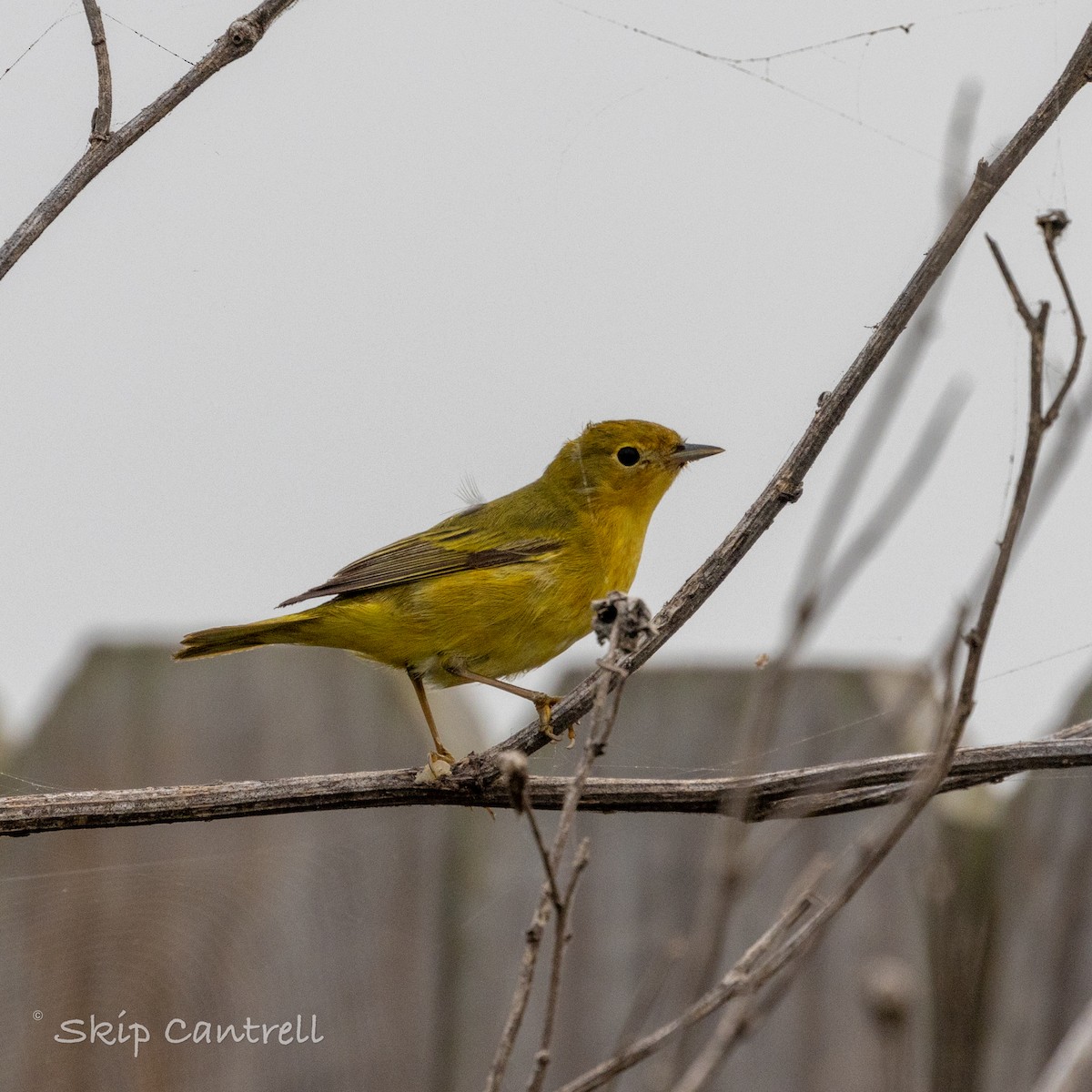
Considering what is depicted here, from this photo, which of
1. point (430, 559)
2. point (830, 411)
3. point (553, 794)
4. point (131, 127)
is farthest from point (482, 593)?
point (131, 127)

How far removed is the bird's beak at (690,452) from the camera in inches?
173

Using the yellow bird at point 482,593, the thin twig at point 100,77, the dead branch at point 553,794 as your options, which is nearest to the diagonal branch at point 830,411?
the dead branch at point 553,794

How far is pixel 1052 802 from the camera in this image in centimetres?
359

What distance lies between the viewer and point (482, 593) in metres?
4.07

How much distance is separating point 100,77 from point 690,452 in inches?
98.9

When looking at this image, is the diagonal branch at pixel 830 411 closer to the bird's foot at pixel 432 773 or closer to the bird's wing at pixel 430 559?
the bird's foot at pixel 432 773

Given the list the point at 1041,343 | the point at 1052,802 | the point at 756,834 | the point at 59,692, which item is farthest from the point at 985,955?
the point at 59,692

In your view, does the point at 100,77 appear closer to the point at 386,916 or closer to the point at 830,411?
the point at 830,411

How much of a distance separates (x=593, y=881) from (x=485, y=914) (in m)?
0.35

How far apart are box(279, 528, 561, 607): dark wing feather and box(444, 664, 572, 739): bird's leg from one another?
312 mm

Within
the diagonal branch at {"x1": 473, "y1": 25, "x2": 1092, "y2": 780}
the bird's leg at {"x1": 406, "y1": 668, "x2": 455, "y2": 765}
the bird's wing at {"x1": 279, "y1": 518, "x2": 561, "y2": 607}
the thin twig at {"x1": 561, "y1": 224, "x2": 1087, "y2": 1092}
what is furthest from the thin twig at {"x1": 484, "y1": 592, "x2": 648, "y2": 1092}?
the bird's wing at {"x1": 279, "y1": 518, "x2": 561, "y2": 607}

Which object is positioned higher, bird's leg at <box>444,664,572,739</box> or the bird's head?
the bird's head

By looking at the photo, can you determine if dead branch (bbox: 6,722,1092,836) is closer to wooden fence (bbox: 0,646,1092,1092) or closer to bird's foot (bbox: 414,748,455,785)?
bird's foot (bbox: 414,748,455,785)

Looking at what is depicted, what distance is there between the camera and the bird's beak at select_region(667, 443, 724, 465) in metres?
4.39
